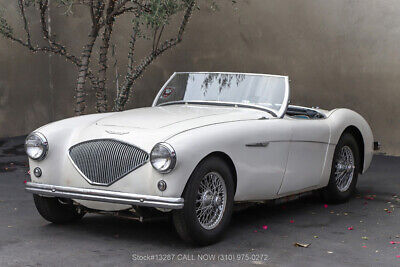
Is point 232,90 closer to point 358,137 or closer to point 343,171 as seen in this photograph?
point 343,171

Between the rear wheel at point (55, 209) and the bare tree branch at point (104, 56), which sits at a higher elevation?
the bare tree branch at point (104, 56)

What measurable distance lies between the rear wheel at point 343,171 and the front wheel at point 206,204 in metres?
1.88

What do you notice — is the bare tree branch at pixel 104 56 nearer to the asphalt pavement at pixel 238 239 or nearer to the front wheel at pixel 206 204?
the asphalt pavement at pixel 238 239

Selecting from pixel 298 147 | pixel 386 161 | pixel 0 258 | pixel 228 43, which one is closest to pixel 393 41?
pixel 386 161

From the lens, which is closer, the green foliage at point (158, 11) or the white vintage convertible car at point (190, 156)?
the white vintage convertible car at point (190, 156)

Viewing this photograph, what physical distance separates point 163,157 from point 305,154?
6.16ft

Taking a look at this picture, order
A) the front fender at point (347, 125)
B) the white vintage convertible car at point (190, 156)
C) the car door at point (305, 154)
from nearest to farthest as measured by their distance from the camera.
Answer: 1. the white vintage convertible car at point (190, 156)
2. the car door at point (305, 154)
3. the front fender at point (347, 125)

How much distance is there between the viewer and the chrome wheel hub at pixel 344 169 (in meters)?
6.91

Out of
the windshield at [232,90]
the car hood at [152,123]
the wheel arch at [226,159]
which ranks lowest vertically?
A: the wheel arch at [226,159]

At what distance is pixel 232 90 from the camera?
6375mm

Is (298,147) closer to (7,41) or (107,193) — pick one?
(107,193)

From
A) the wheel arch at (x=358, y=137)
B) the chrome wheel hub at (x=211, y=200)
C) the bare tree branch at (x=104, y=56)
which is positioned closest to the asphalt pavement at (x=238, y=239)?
the chrome wheel hub at (x=211, y=200)

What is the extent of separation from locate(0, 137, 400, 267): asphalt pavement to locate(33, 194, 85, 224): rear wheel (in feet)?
0.31

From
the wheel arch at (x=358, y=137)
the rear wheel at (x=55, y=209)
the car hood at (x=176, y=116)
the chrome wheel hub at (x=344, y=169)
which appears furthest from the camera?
the wheel arch at (x=358, y=137)
